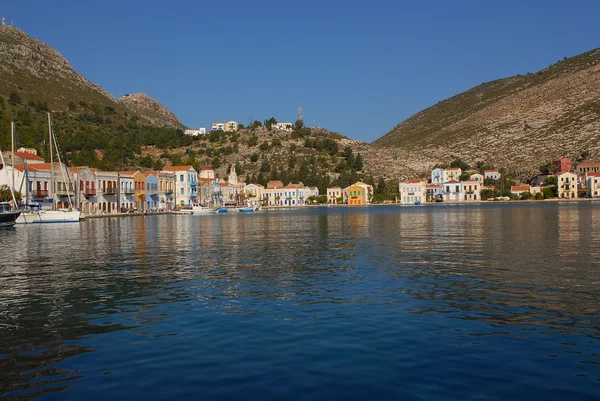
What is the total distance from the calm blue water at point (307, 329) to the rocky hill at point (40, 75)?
450 ft

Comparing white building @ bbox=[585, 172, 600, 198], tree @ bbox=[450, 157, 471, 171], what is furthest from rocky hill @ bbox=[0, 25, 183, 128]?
white building @ bbox=[585, 172, 600, 198]

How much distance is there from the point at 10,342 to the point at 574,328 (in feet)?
39.5

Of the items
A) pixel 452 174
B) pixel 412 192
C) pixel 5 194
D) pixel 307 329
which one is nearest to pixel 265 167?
pixel 412 192

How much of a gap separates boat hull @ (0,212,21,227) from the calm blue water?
127 ft

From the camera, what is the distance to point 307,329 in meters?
12.5

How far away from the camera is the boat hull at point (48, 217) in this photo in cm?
6148

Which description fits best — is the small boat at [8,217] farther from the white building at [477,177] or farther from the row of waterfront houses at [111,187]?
the white building at [477,177]

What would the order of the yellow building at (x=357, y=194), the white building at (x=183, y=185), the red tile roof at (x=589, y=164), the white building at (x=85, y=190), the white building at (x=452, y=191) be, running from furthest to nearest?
the white building at (x=452, y=191)
the yellow building at (x=357, y=194)
the red tile roof at (x=589, y=164)
the white building at (x=183, y=185)
the white building at (x=85, y=190)

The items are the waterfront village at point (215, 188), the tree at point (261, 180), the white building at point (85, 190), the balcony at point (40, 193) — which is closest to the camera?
the balcony at point (40, 193)

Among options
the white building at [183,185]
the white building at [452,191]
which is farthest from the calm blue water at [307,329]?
the white building at [452,191]

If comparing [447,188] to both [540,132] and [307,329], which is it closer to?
[540,132]

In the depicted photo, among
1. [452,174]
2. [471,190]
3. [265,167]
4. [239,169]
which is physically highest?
[265,167]

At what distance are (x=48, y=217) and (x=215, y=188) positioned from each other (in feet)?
245

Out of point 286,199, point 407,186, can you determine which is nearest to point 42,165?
point 286,199
